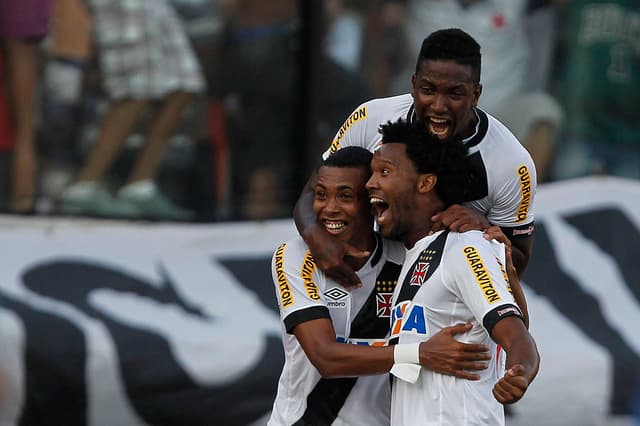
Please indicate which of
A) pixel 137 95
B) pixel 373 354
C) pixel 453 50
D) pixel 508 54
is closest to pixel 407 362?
pixel 373 354

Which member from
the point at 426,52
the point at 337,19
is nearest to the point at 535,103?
the point at 337,19

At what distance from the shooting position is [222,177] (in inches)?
361

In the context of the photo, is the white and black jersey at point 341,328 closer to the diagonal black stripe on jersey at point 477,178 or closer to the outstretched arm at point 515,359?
the diagonal black stripe on jersey at point 477,178

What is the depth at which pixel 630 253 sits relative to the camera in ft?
29.7

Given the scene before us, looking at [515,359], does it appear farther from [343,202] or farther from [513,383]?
[343,202]

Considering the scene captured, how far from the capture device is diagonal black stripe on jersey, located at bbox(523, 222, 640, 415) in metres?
8.47

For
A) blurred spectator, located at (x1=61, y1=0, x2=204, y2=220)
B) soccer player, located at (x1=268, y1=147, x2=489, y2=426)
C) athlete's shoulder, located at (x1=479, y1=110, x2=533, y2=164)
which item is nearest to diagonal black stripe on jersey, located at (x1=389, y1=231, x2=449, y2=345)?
soccer player, located at (x1=268, y1=147, x2=489, y2=426)

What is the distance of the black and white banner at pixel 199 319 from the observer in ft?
25.6

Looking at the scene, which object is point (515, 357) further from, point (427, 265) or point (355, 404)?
point (355, 404)

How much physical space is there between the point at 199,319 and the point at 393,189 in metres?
3.35

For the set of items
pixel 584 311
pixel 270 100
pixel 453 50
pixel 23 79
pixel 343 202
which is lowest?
pixel 584 311

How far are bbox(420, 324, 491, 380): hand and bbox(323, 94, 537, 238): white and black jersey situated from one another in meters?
0.59

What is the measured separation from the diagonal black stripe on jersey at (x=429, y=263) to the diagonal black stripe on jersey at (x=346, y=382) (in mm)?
277

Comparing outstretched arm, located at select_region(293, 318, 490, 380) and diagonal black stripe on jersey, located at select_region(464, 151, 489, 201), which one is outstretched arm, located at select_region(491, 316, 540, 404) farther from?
diagonal black stripe on jersey, located at select_region(464, 151, 489, 201)
